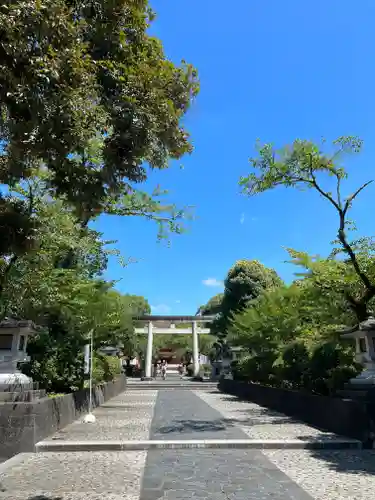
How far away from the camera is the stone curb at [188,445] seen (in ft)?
27.4

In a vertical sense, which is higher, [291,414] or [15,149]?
[15,149]

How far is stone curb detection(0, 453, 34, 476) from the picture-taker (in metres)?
6.71

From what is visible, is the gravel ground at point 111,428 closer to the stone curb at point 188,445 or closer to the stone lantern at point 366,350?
the stone curb at point 188,445

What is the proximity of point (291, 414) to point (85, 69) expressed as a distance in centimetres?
1193

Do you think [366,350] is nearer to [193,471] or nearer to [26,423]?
[193,471]

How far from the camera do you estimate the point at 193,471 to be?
6543mm

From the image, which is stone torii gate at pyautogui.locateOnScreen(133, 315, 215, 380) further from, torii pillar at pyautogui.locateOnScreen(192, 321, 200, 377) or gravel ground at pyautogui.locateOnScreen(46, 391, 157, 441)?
gravel ground at pyautogui.locateOnScreen(46, 391, 157, 441)

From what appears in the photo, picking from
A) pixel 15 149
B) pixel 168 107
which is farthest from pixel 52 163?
pixel 168 107

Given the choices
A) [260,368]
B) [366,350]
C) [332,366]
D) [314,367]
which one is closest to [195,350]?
[260,368]

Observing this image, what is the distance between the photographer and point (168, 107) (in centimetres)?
489

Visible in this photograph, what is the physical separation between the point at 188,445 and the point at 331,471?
2.80 meters

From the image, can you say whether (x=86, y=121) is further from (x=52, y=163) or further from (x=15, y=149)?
(x=15, y=149)

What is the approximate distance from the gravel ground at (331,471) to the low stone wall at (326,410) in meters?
0.58

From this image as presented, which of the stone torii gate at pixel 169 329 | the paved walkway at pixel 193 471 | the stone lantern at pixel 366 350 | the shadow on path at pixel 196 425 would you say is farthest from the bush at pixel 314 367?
the stone torii gate at pixel 169 329
